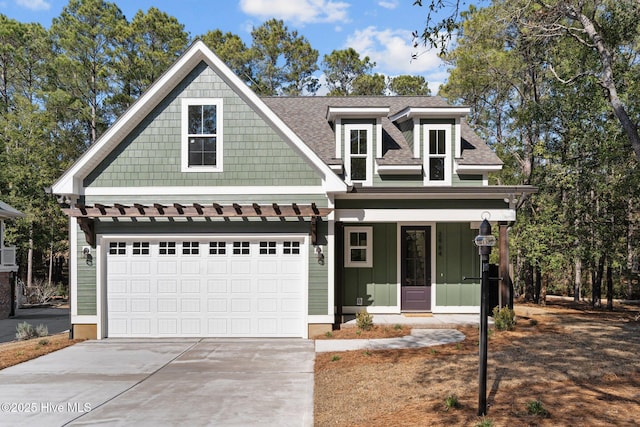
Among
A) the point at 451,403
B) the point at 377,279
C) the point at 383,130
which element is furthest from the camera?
the point at 383,130

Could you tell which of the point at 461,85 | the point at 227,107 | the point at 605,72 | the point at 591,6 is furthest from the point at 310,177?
the point at 461,85

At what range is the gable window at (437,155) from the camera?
1434 centimetres

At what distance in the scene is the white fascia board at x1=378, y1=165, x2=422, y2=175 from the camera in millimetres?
14016

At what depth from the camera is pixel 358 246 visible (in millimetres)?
13914

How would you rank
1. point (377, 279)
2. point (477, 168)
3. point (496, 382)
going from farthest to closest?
point (477, 168) < point (377, 279) < point (496, 382)

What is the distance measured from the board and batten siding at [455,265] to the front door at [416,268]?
0.31 meters

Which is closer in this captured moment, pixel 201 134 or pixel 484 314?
pixel 484 314

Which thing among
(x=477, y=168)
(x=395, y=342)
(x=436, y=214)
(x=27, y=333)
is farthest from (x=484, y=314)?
(x=27, y=333)

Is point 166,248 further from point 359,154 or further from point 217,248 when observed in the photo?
point 359,154

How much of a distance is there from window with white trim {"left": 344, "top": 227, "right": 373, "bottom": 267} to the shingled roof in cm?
223

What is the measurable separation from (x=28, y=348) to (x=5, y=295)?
981cm

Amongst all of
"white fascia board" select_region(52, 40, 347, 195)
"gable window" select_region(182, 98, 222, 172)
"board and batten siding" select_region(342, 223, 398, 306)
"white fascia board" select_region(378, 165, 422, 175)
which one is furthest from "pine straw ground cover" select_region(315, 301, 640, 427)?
"gable window" select_region(182, 98, 222, 172)

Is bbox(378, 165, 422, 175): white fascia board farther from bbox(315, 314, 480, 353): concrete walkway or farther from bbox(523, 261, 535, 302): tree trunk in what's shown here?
bbox(523, 261, 535, 302): tree trunk

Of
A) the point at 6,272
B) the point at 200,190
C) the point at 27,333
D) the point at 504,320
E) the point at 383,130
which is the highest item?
the point at 383,130
